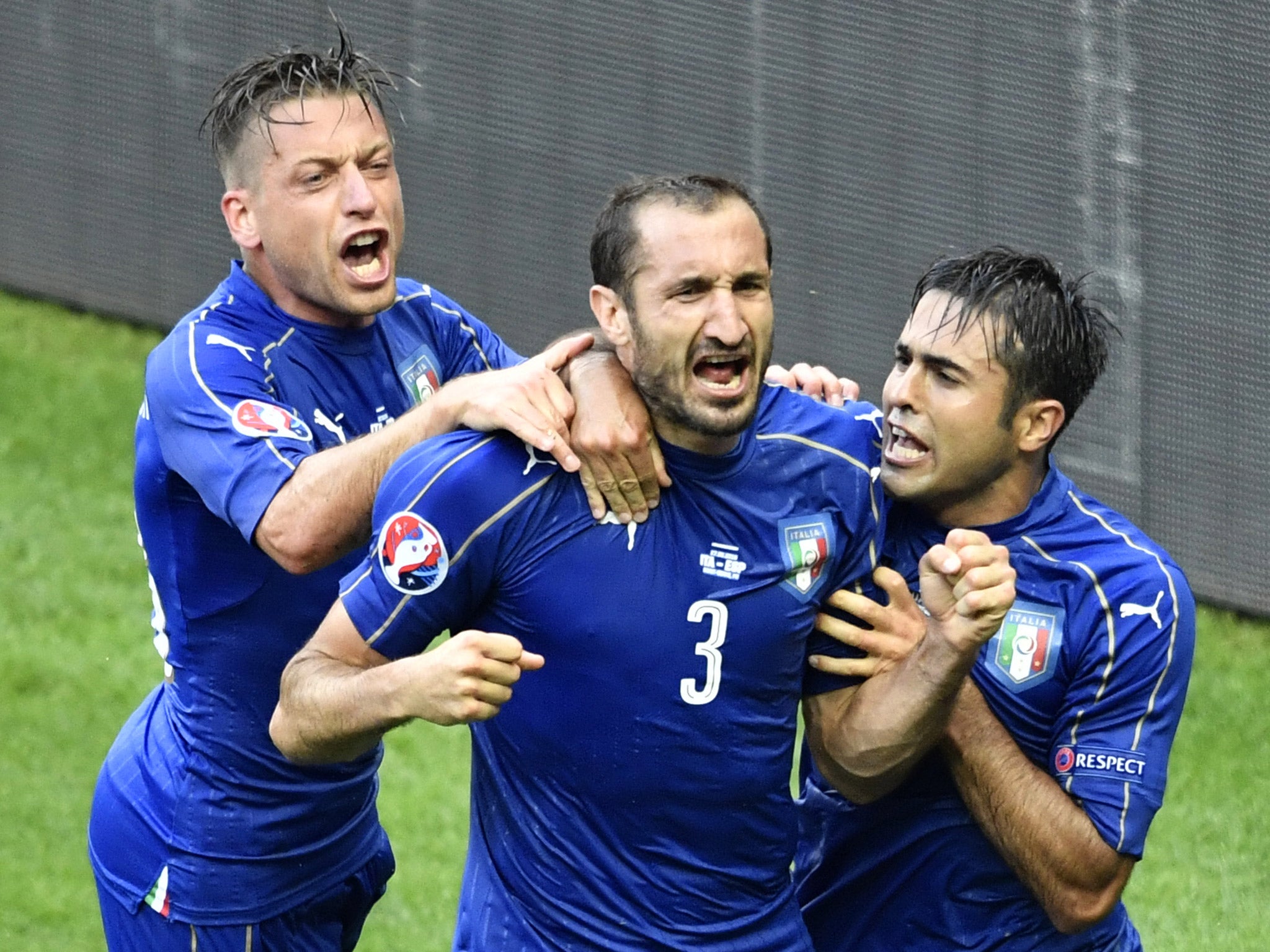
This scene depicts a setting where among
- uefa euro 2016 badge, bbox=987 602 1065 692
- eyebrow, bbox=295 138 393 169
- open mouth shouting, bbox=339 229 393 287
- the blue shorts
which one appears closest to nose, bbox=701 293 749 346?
uefa euro 2016 badge, bbox=987 602 1065 692

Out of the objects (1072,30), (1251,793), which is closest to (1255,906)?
(1251,793)

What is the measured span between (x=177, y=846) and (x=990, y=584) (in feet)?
6.97

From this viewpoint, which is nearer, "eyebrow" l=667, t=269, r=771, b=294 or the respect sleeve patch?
"eyebrow" l=667, t=269, r=771, b=294

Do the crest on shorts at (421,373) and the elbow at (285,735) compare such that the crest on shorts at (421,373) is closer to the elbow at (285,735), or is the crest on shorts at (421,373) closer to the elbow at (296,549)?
the elbow at (296,549)

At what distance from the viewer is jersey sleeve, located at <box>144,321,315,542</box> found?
14.4ft

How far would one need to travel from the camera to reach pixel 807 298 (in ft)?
29.4

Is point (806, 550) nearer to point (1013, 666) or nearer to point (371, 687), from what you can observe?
point (1013, 666)

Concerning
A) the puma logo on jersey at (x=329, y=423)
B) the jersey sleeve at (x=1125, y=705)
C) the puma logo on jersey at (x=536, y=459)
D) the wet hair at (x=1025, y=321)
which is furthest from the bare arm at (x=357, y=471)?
the jersey sleeve at (x=1125, y=705)

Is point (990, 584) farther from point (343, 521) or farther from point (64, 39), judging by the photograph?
point (64, 39)

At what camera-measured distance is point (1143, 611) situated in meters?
4.05

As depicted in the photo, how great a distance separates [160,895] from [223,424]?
46.2 inches

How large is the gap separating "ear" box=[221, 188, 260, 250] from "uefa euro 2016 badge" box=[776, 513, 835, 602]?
5.36ft

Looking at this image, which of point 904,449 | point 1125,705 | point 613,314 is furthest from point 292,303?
point 1125,705

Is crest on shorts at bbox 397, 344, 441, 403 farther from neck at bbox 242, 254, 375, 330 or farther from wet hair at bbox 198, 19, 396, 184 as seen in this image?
wet hair at bbox 198, 19, 396, 184
